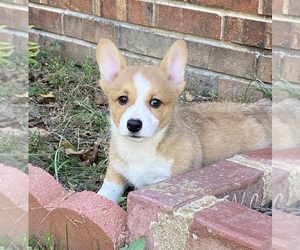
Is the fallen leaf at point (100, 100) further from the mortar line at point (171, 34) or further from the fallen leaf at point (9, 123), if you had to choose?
the fallen leaf at point (9, 123)

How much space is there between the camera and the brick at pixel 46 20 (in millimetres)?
4445

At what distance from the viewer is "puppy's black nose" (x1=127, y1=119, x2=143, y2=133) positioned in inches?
90.7

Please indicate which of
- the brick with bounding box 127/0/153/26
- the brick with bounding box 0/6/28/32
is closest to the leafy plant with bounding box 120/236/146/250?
the brick with bounding box 0/6/28/32

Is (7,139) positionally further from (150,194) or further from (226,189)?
(226,189)

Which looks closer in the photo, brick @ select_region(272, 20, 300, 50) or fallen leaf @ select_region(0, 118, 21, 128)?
brick @ select_region(272, 20, 300, 50)

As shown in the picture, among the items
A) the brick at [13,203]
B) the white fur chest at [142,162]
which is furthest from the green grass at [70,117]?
the brick at [13,203]

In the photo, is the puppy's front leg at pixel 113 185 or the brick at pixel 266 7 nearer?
the puppy's front leg at pixel 113 185

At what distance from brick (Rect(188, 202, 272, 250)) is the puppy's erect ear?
2.36 ft

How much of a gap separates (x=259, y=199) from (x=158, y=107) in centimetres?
53

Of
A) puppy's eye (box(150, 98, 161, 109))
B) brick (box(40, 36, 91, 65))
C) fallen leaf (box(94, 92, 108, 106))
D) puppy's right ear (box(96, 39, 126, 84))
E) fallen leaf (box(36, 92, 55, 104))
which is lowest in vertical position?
fallen leaf (box(36, 92, 55, 104))

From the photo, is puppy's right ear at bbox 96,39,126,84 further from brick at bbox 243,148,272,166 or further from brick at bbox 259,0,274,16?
brick at bbox 259,0,274,16

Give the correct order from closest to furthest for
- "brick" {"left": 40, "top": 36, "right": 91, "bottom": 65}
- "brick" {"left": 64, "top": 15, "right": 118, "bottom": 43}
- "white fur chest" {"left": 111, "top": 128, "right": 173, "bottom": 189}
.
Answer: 1. "white fur chest" {"left": 111, "top": 128, "right": 173, "bottom": 189}
2. "brick" {"left": 64, "top": 15, "right": 118, "bottom": 43}
3. "brick" {"left": 40, "top": 36, "right": 91, "bottom": 65}

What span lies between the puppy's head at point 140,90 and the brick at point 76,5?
5.45 feet

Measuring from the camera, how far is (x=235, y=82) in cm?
360
